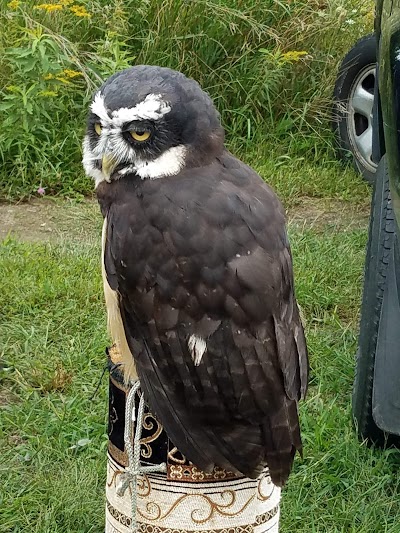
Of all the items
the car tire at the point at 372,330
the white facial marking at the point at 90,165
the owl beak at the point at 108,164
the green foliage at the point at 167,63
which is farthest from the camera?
the green foliage at the point at 167,63

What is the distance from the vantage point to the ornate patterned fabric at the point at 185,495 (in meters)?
2.50

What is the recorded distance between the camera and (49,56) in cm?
594

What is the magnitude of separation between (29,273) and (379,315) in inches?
77.9

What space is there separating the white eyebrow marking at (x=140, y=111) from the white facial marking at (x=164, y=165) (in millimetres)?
104

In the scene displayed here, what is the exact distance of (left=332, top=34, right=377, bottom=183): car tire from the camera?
6.10 meters

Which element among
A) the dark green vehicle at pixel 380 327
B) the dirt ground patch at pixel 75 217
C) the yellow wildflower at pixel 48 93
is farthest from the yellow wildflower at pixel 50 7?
the dark green vehicle at pixel 380 327

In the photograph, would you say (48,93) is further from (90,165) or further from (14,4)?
(90,165)

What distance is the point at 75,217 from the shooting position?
18.9 ft

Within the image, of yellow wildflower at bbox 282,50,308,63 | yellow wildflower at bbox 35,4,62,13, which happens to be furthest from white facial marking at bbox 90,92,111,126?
yellow wildflower at bbox 282,50,308,63

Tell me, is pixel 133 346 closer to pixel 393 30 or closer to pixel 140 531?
pixel 140 531

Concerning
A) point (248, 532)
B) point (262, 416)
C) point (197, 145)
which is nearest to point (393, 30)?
point (197, 145)

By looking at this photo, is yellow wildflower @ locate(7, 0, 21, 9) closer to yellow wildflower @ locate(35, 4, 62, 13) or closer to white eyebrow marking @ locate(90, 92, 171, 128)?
yellow wildflower @ locate(35, 4, 62, 13)

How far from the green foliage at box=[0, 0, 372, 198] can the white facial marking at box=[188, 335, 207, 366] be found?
3.71 m

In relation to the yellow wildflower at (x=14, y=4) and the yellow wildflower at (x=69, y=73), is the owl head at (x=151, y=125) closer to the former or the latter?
the yellow wildflower at (x=69, y=73)
